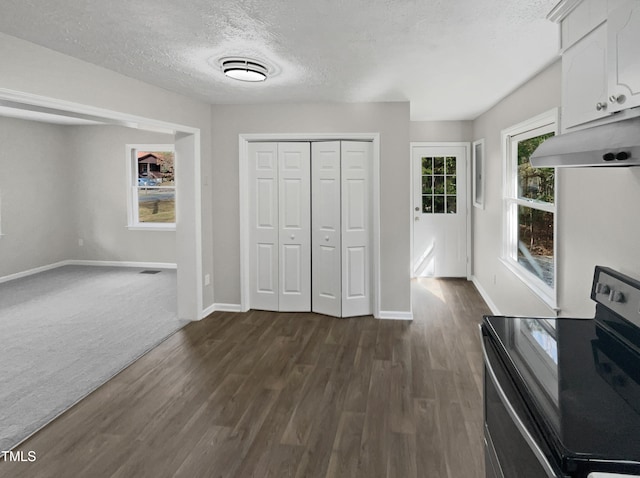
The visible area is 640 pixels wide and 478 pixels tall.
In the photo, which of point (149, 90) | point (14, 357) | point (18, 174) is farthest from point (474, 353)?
point (18, 174)

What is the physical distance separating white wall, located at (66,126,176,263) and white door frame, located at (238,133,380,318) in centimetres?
303

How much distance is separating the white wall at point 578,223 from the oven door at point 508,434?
100 cm

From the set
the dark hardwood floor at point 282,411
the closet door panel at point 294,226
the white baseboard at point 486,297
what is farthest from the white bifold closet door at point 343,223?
the white baseboard at point 486,297

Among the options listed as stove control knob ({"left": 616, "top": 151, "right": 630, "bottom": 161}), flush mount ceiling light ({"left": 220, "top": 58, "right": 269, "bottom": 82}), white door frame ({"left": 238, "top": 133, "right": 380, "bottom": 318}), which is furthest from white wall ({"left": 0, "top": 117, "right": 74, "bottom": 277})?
stove control knob ({"left": 616, "top": 151, "right": 630, "bottom": 161})

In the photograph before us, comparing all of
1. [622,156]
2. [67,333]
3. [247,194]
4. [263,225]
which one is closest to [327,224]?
[263,225]

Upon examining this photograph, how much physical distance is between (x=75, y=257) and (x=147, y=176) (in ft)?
6.53

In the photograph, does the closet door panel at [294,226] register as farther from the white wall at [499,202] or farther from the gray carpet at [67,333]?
the white wall at [499,202]

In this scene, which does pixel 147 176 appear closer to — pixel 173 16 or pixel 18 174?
pixel 18 174

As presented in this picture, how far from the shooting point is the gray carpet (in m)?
3.00

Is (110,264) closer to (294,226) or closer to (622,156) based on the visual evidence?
(294,226)

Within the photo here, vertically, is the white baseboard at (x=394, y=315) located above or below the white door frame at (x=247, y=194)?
below

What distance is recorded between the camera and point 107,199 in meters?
7.70

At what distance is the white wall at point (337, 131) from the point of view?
4.74 meters

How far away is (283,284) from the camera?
5.11 meters
